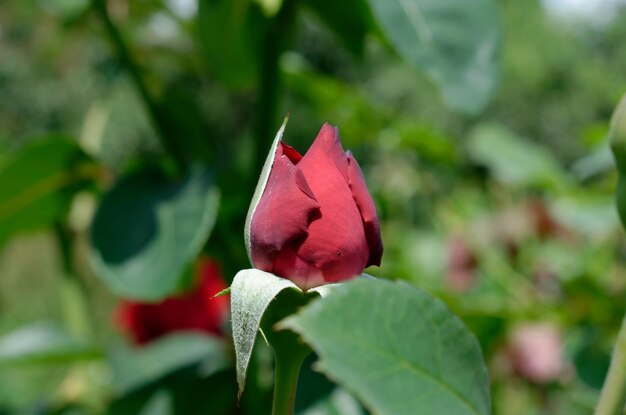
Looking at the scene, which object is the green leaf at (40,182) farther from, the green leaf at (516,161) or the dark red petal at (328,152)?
the green leaf at (516,161)

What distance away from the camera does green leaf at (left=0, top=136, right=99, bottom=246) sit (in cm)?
59

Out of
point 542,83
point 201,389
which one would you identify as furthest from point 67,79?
point 201,389

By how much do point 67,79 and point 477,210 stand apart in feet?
30.6

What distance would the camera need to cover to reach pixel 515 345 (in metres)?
0.97

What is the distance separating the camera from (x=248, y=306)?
0.69 ft

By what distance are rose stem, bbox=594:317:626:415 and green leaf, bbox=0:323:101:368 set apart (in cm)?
54

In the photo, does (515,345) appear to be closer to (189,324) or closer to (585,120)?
(189,324)

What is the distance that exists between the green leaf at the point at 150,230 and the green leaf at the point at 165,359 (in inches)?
5.7

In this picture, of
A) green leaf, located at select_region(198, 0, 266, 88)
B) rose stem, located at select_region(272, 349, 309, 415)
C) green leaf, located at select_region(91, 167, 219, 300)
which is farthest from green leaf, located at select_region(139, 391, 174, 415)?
rose stem, located at select_region(272, 349, 309, 415)

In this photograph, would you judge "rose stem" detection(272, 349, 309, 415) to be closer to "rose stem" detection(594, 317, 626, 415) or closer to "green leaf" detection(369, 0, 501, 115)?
"rose stem" detection(594, 317, 626, 415)

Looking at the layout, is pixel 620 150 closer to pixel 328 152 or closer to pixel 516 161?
pixel 328 152

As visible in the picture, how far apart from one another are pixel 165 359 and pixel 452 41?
0.37 m

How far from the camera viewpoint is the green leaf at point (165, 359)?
681 millimetres

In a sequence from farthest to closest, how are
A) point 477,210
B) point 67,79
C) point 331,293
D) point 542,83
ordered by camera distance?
point 67,79
point 542,83
point 477,210
point 331,293
